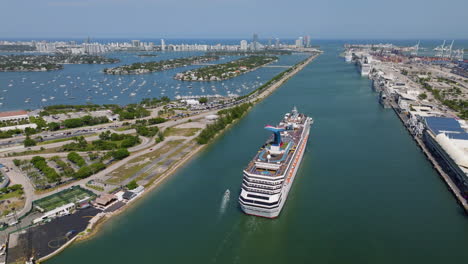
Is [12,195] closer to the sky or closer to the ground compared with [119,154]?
closer to the ground

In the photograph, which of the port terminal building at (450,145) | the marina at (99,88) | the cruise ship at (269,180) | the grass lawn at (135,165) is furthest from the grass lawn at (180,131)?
the port terminal building at (450,145)

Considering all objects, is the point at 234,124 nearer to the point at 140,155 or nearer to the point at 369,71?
the point at 140,155

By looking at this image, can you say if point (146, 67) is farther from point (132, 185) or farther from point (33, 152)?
point (132, 185)

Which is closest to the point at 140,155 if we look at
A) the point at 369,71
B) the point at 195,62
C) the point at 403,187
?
the point at 403,187

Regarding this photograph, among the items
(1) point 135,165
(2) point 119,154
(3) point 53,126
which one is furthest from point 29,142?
(1) point 135,165

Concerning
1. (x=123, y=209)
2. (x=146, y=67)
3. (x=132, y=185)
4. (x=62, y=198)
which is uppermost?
(x=146, y=67)

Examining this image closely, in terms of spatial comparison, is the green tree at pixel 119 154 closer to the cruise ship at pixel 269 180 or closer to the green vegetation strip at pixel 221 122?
the green vegetation strip at pixel 221 122

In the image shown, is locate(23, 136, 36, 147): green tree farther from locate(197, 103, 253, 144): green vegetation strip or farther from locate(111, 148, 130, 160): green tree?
locate(197, 103, 253, 144): green vegetation strip

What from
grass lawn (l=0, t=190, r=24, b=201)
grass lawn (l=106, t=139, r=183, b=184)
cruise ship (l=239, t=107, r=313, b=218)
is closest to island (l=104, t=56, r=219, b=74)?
grass lawn (l=106, t=139, r=183, b=184)
